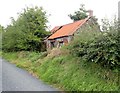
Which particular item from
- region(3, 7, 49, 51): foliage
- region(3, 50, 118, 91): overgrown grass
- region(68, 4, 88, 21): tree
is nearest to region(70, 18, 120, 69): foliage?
region(3, 50, 118, 91): overgrown grass

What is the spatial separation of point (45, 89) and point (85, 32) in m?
4.42

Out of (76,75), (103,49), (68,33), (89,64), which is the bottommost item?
(76,75)

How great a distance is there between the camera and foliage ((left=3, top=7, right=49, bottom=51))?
3200 centimetres

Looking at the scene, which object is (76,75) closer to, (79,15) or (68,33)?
(68,33)

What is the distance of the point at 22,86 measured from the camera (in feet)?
45.6

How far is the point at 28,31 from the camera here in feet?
106

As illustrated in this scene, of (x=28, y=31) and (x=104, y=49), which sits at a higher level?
(x=28, y=31)

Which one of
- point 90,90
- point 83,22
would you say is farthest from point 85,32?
point 83,22

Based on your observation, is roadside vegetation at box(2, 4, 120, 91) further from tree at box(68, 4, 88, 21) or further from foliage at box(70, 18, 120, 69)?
tree at box(68, 4, 88, 21)

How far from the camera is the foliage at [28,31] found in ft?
105

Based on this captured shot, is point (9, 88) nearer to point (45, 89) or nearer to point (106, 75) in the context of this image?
point (45, 89)

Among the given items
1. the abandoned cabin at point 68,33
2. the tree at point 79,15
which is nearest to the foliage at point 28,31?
the abandoned cabin at point 68,33

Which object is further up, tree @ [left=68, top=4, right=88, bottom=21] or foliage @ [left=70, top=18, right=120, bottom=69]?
tree @ [left=68, top=4, right=88, bottom=21]

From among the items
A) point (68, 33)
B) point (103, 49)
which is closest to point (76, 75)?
point (103, 49)
